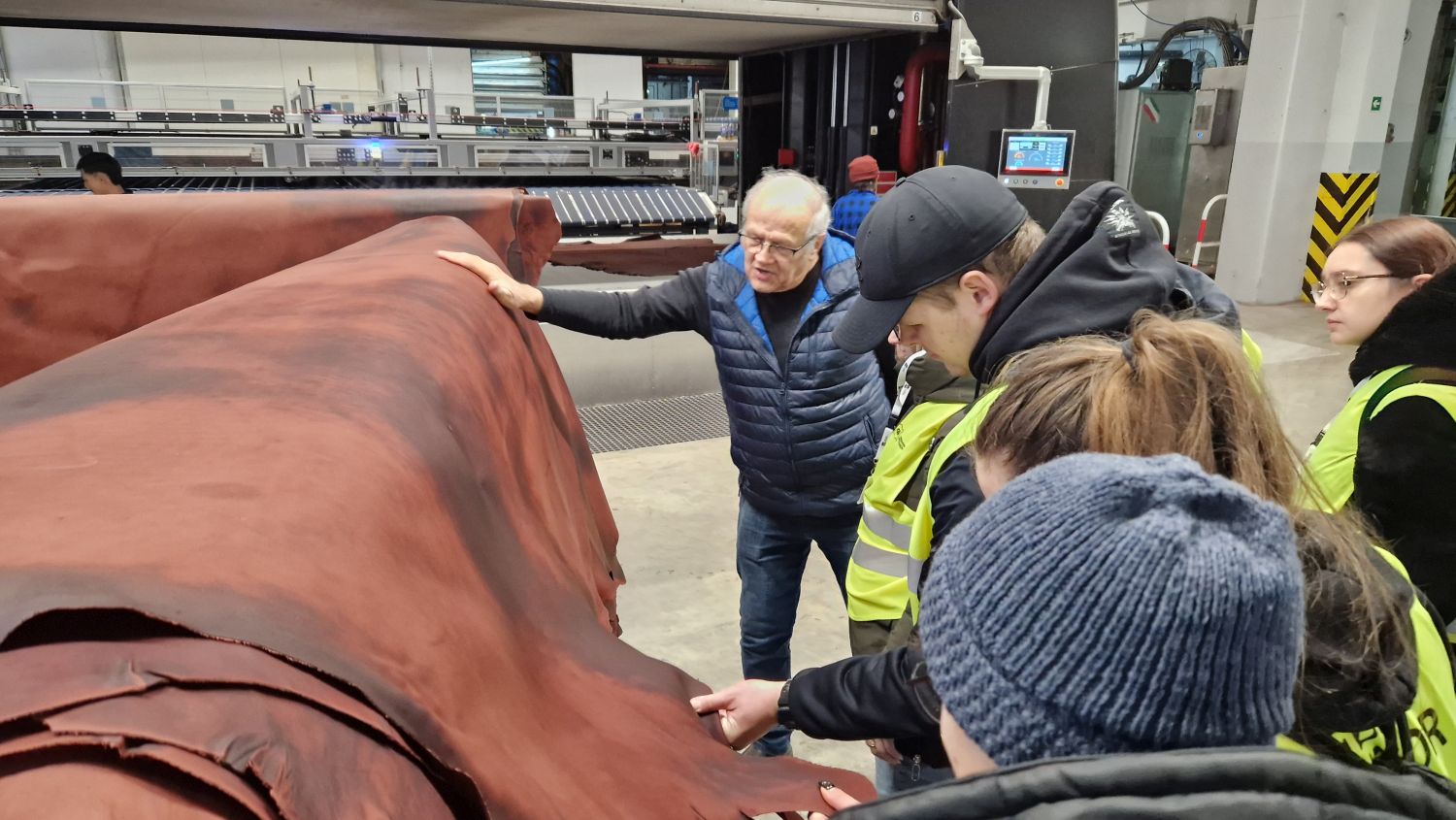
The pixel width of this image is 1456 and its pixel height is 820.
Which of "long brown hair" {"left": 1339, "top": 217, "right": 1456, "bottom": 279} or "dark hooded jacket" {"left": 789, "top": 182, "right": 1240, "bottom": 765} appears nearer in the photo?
"dark hooded jacket" {"left": 789, "top": 182, "right": 1240, "bottom": 765}

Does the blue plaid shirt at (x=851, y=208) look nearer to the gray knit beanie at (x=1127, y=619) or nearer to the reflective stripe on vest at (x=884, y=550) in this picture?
the reflective stripe on vest at (x=884, y=550)

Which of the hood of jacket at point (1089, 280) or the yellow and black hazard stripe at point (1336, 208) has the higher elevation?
the hood of jacket at point (1089, 280)

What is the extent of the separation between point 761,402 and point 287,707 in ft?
5.79

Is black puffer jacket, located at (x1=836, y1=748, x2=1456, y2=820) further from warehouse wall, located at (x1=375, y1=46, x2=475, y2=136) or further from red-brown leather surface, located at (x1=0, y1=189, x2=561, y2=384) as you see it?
warehouse wall, located at (x1=375, y1=46, x2=475, y2=136)

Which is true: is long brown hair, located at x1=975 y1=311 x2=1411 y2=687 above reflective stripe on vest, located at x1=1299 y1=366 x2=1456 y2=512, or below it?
above

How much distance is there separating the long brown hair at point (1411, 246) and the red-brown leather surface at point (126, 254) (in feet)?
7.15

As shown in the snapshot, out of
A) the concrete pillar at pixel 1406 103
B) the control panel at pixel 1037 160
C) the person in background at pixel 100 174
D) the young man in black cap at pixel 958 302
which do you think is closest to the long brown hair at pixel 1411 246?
the young man in black cap at pixel 958 302

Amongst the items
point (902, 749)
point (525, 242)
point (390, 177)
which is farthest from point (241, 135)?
point (902, 749)

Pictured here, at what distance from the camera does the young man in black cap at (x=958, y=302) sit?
112 centimetres

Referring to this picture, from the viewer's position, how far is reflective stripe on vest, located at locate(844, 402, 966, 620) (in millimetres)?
1354

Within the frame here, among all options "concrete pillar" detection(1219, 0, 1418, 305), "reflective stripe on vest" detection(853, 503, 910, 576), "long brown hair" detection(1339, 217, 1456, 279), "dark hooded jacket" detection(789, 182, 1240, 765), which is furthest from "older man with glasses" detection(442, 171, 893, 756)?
"concrete pillar" detection(1219, 0, 1418, 305)

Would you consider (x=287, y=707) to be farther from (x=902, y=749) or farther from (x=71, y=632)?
(x=902, y=749)

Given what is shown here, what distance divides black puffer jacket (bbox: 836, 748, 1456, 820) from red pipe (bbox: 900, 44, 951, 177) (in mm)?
3674

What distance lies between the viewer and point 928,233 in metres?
1.28
